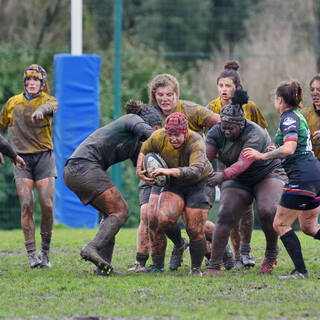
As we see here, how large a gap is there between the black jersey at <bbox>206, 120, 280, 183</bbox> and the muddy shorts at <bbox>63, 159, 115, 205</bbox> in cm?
118

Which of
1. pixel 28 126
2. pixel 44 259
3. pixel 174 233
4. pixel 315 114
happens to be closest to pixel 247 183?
pixel 174 233

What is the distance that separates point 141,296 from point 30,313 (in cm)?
109

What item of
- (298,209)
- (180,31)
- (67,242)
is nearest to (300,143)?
(298,209)

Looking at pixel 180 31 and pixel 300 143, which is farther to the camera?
pixel 180 31

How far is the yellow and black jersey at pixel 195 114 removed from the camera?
29.1 feet

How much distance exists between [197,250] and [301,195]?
1.23 m

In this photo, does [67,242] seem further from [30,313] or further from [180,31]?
[180,31]

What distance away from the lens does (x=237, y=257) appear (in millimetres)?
9250

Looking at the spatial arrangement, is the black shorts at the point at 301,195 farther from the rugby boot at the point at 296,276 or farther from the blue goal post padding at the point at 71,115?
the blue goal post padding at the point at 71,115

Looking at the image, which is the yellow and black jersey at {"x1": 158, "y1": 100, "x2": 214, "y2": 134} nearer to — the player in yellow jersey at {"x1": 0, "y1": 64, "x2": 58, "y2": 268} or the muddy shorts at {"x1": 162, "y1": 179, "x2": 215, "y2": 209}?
the muddy shorts at {"x1": 162, "y1": 179, "x2": 215, "y2": 209}

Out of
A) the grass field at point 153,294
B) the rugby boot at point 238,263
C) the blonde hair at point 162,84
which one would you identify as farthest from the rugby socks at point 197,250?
the blonde hair at point 162,84

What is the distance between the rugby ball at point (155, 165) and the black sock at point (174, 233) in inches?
24.3

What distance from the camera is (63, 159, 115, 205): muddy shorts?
323 inches

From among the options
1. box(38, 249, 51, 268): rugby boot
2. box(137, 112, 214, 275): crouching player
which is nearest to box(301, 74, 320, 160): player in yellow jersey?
box(137, 112, 214, 275): crouching player
